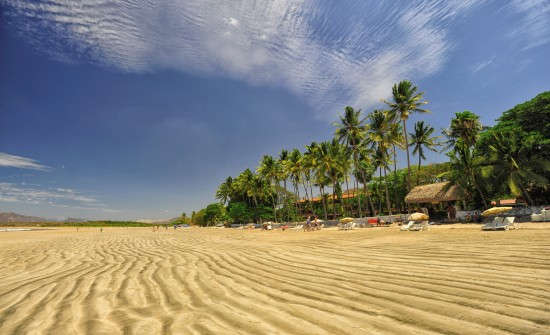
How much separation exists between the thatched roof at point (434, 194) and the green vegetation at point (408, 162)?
824mm

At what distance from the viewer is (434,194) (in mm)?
23859

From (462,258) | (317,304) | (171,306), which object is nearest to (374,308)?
(317,304)

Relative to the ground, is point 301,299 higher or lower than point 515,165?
lower

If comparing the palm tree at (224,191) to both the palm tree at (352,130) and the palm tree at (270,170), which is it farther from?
the palm tree at (352,130)

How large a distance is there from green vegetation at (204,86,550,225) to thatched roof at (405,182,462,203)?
824 millimetres

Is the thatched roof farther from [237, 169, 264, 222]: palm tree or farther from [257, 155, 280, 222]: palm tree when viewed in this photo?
[237, 169, 264, 222]: palm tree

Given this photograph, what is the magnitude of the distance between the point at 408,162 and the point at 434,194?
4580 mm

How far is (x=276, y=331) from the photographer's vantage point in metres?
2.47

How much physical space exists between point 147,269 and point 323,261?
13.7 ft

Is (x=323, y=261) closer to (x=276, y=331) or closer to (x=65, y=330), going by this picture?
(x=276, y=331)

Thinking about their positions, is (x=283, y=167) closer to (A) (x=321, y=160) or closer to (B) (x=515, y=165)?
(A) (x=321, y=160)

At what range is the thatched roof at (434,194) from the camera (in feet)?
74.0

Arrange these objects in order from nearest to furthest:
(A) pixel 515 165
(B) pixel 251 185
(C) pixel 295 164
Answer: (A) pixel 515 165 < (C) pixel 295 164 < (B) pixel 251 185

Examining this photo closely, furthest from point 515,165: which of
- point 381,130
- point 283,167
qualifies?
point 283,167
